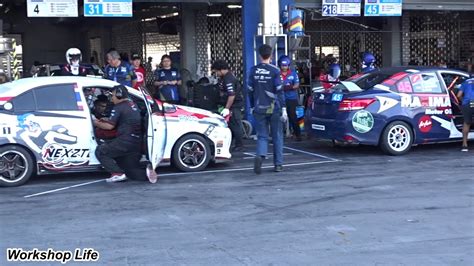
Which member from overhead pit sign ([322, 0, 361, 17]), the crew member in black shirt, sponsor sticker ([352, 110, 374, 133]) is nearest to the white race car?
the crew member in black shirt

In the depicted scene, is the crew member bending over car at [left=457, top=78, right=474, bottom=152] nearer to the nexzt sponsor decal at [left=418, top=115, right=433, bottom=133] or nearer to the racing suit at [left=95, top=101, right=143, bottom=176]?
the nexzt sponsor decal at [left=418, top=115, right=433, bottom=133]

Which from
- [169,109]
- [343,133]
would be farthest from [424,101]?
[169,109]

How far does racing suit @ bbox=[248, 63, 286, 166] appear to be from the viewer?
9.38 m

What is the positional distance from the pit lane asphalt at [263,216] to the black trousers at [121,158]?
0.19m

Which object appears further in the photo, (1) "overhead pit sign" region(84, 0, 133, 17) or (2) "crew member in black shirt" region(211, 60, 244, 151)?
(1) "overhead pit sign" region(84, 0, 133, 17)

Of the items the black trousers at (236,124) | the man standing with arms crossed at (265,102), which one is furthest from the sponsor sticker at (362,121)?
the black trousers at (236,124)

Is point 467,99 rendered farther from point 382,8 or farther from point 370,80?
point 382,8

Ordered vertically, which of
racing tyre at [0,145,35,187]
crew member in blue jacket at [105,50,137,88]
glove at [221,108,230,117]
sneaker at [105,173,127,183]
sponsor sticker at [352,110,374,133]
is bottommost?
sneaker at [105,173,127,183]

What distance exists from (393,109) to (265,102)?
260 centimetres

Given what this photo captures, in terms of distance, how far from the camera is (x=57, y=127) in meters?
8.75

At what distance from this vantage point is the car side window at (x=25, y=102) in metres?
8.70

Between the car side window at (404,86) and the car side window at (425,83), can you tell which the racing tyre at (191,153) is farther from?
the car side window at (425,83)

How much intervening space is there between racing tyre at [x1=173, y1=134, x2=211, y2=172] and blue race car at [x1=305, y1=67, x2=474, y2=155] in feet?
8.03

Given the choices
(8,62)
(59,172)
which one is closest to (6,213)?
(59,172)
